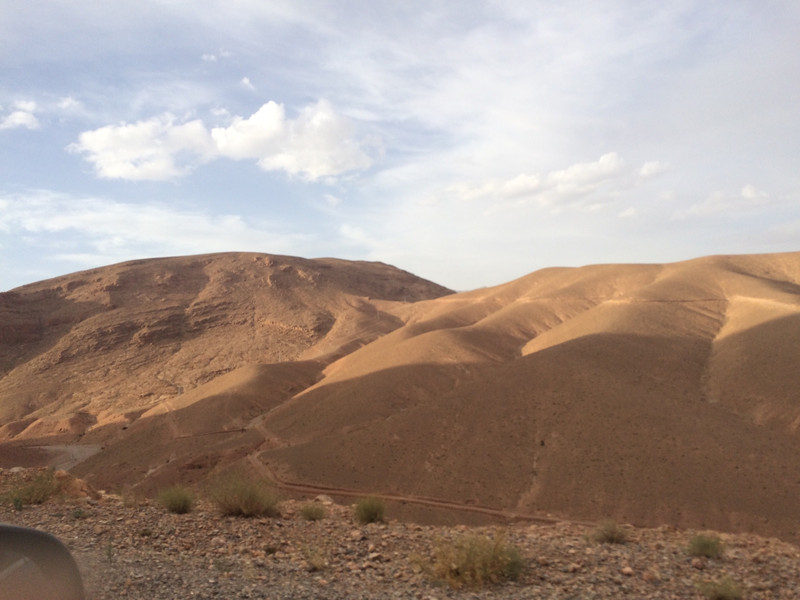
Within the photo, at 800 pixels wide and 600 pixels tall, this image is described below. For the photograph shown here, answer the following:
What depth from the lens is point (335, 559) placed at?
8391 millimetres

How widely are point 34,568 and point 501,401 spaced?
23.1m

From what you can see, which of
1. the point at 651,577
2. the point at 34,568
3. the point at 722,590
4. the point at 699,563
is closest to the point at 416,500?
the point at 699,563

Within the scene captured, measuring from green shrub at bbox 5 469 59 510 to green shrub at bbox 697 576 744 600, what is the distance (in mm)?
10818

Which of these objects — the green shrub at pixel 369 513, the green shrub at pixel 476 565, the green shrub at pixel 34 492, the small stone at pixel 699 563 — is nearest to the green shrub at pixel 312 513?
the green shrub at pixel 369 513

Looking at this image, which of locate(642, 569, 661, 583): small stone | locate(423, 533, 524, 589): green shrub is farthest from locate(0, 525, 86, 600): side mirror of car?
locate(642, 569, 661, 583): small stone

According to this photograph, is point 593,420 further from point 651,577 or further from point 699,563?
point 651,577

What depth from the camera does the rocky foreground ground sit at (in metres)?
6.93

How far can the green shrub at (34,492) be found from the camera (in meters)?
10.8

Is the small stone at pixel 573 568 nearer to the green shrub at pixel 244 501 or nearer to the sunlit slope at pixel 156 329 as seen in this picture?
the green shrub at pixel 244 501

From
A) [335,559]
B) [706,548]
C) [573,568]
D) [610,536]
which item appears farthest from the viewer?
[610,536]

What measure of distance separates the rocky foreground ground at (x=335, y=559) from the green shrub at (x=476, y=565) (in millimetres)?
119

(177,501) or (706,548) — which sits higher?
(177,501)

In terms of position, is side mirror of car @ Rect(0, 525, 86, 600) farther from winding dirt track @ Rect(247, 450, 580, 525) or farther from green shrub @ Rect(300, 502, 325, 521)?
winding dirt track @ Rect(247, 450, 580, 525)

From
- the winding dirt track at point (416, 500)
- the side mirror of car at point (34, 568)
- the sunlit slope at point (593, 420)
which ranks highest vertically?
the side mirror of car at point (34, 568)
